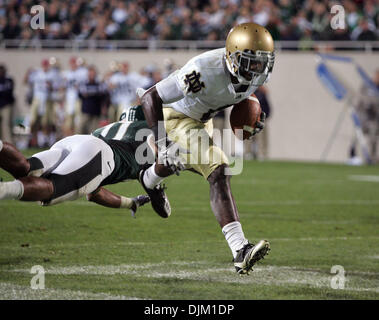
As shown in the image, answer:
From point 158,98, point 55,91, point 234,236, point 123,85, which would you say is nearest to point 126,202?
point 158,98

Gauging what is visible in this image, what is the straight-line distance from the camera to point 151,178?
5.26 m

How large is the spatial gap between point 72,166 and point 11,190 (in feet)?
1.59

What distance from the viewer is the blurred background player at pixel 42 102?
1566cm

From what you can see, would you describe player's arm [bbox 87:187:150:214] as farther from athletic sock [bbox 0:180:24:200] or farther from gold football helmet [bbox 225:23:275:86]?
gold football helmet [bbox 225:23:275:86]

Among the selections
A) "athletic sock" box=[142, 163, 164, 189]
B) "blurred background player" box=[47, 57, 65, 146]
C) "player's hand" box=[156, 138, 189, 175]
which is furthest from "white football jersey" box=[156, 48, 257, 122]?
"blurred background player" box=[47, 57, 65, 146]

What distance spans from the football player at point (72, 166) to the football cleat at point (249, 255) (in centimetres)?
99

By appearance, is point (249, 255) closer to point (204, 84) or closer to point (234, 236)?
point (234, 236)

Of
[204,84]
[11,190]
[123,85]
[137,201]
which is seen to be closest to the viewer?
[11,190]

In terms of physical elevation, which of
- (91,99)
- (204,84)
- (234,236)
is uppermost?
(91,99)

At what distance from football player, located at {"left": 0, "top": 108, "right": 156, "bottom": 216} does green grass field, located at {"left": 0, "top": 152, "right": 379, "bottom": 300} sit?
0.45m

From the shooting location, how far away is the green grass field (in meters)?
3.91

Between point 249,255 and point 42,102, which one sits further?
point 42,102

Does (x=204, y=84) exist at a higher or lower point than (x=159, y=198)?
higher

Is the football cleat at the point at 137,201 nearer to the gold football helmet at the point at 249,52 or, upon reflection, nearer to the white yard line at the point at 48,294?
the gold football helmet at the point at 249,52
